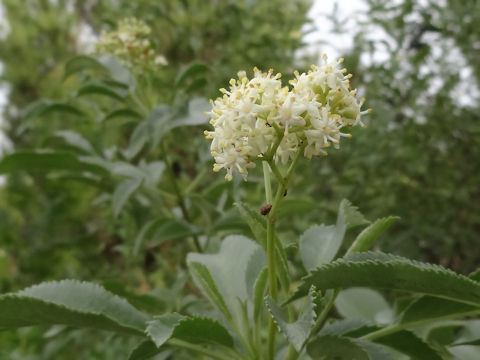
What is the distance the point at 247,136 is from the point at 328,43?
1470mm

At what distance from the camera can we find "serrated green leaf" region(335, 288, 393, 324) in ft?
3.33

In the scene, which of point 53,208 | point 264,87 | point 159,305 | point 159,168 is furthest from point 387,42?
point 53,208

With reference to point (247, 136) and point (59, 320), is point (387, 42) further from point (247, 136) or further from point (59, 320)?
point (59, 320)

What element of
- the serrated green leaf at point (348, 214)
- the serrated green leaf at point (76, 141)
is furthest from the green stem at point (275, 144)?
the serrated green leaf at point (76, 141)

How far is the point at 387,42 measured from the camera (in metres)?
1.85

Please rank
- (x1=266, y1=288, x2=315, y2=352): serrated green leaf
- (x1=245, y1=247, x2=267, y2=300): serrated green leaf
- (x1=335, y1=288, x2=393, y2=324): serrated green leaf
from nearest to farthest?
(x1=266, y1=288, x2=315, y2=352): serrated green leaf
(x1=245, y1=247, x2=267, y2=300): serrated green leaf
(x1=335, y1=288, x2=393, y2=324): serrated green leaf

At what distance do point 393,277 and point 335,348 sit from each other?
144 mm

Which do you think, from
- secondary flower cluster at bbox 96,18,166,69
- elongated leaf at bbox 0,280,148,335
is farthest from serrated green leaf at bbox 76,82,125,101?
elongated leaf at bbox 0,280,148,335

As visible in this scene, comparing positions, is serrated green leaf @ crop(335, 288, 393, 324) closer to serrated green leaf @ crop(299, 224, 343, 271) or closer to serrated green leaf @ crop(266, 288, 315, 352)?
serrated green leaf @ crop(299, 224, 343, 271)

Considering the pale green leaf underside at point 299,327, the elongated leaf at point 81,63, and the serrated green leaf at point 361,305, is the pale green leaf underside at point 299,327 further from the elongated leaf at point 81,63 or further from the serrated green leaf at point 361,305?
the elongated leaf at point 81,63

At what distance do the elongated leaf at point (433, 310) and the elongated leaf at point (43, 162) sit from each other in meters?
0.79

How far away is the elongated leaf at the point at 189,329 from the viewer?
60cm

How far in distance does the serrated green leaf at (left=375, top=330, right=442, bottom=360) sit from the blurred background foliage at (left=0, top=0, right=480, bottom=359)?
0.45 m

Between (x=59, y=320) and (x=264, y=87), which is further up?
(x=264, y=87)
